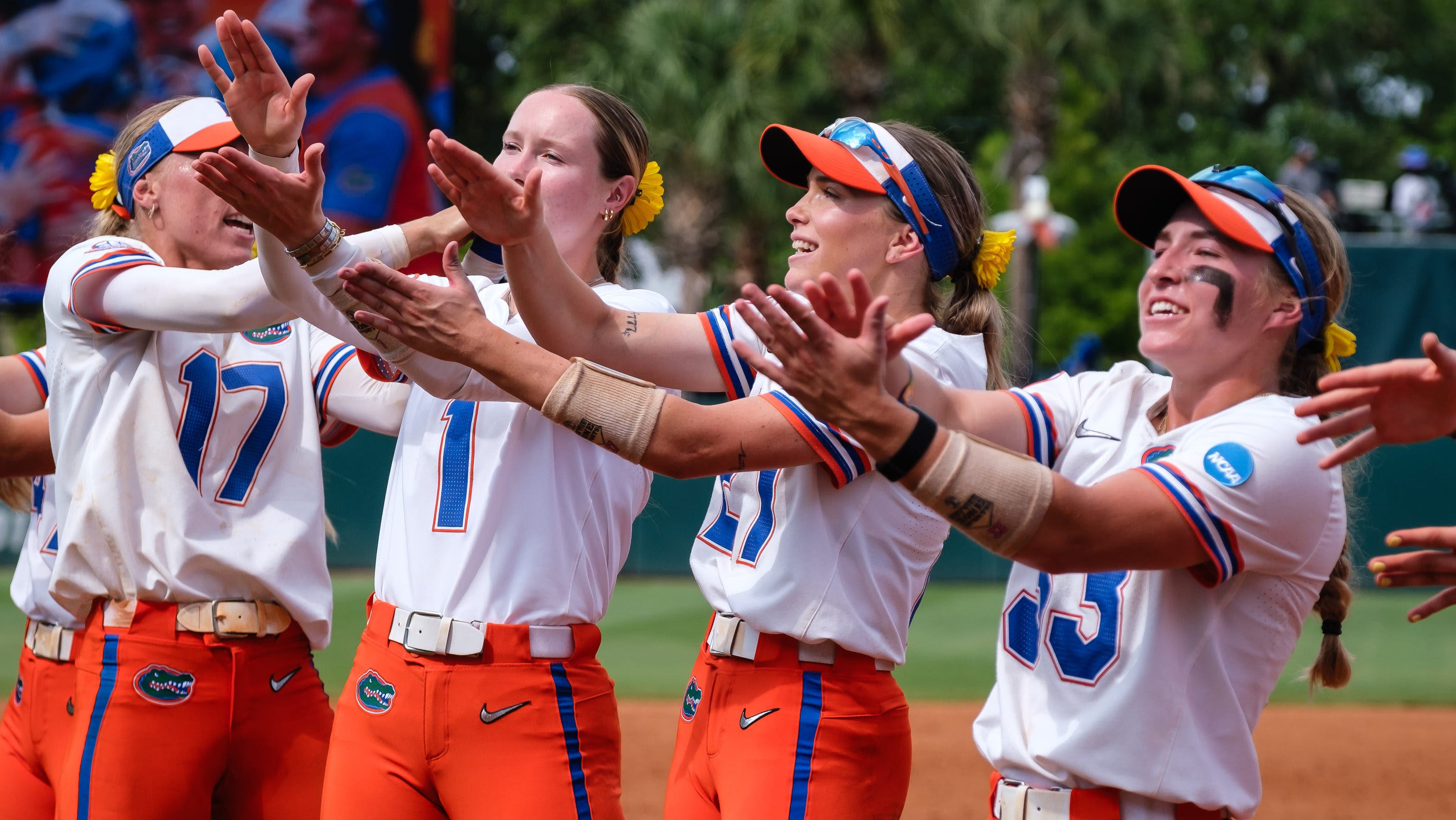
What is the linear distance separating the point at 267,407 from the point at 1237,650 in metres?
2.42

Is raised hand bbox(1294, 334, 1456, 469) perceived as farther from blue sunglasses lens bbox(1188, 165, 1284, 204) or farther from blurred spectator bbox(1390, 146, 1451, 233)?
blurred spectator bbox(1390, 146, 1451, 233)

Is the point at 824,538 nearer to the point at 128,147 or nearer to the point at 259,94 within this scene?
the point at 259,94

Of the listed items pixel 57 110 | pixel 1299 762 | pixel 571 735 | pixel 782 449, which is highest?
pixel 57 110

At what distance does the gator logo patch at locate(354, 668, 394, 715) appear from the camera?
3078mm

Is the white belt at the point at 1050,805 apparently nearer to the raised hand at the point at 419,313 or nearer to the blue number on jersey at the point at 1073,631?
the blue number on jersey at the point at 1073,631

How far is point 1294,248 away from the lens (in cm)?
274

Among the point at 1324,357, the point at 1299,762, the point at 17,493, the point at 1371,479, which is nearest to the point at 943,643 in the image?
the point at 1299,762

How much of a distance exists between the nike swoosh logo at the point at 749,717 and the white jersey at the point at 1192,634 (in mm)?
485

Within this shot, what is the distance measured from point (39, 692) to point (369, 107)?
15.7 meters

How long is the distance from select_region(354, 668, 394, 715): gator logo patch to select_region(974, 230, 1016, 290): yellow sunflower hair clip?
169 cm

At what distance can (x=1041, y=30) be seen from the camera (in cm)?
2138

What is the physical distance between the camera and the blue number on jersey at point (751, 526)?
304 cm

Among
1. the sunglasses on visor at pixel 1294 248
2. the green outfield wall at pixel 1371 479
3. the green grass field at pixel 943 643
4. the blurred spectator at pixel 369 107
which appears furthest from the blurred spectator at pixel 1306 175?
the sunglasses on visor at pixel 1294 248

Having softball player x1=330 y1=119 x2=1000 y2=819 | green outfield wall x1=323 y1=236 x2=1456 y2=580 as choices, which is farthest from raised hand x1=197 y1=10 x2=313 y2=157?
green outfield wall x1=323 y1=236 x2=1456 y2=580
